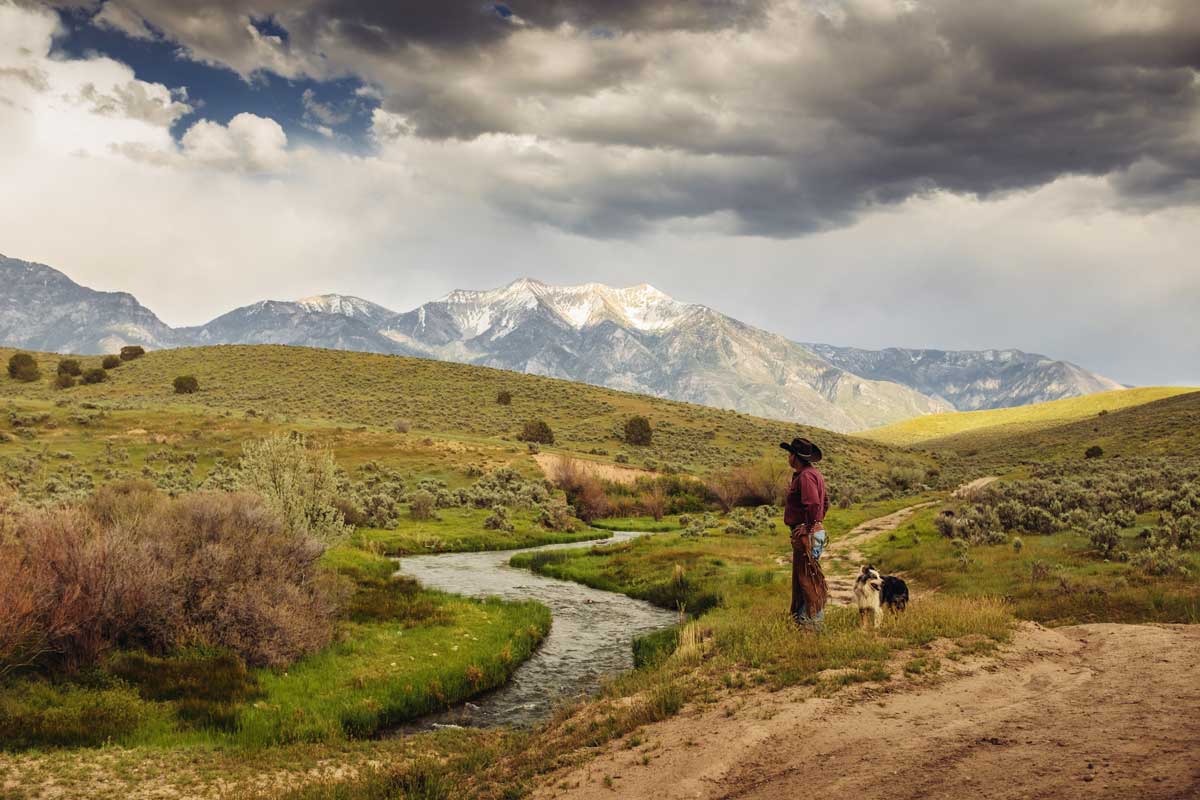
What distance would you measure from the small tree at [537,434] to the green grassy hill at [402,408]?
109cm

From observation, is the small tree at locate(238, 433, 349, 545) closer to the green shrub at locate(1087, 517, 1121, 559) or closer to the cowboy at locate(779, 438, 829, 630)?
the cowboy at locate(779, 438, 829, 630)

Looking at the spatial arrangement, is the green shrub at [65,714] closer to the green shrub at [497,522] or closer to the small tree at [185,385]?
the green shrub at [497,522]

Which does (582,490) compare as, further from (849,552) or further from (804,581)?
(804,581)

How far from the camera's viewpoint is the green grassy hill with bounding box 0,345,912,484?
6444cm

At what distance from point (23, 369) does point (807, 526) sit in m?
111

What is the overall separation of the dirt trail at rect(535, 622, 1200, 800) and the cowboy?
304 centimetres

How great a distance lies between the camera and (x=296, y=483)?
89.6ft

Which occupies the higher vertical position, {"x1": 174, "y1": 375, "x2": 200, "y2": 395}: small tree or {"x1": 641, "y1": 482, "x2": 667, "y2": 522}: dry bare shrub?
{"x1": 174, "y1": 375, "x2": 200, "y2": 395}: small tree

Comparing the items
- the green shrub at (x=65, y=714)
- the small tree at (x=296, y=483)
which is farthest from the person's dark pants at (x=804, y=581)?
the small tree at (x=296, y=483)

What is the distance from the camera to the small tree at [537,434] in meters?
76.1

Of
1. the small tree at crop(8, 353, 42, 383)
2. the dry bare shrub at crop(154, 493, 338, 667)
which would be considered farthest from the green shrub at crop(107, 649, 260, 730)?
the small tree at crop(8, 353, 42, 383)

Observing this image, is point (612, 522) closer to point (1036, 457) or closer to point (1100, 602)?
point (1100, 602)

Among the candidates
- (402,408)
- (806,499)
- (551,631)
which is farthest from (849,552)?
(402,408)

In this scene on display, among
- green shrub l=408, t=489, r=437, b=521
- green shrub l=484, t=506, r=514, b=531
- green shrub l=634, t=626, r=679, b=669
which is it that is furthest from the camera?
green shrub l=408, t=489, r=437, b=521
